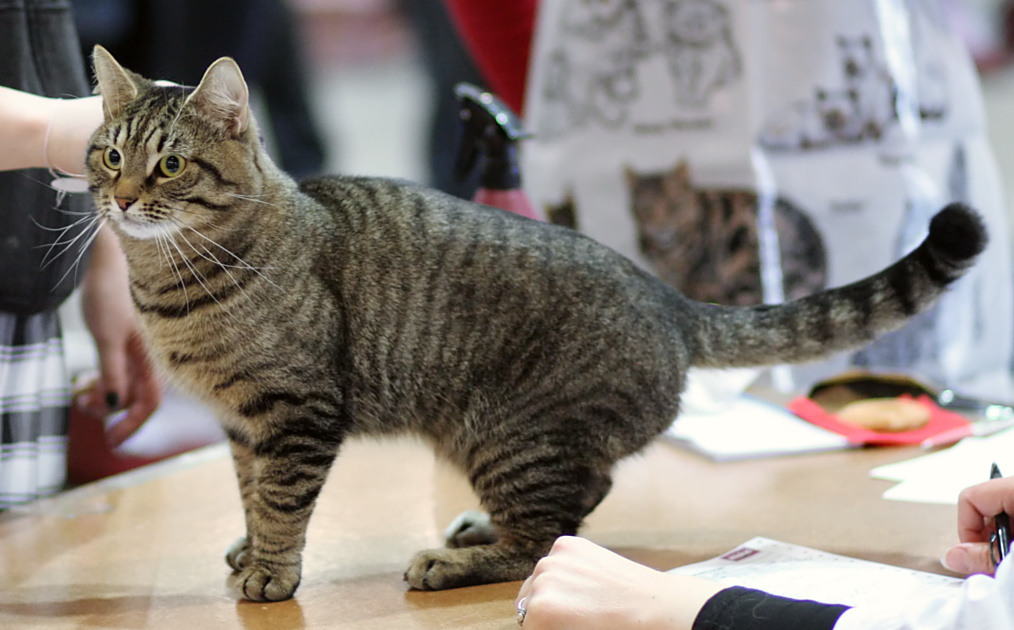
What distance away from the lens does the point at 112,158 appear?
1084mm

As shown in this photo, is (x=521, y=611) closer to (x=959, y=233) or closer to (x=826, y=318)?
(x=826, y=318)

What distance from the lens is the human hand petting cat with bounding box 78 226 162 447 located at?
61.7 inches

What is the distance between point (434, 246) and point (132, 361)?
706 mm

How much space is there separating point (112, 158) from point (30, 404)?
2.04 ft

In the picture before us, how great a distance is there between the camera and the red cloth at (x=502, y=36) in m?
2.16

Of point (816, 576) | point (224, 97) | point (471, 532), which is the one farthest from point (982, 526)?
point (224, 97)

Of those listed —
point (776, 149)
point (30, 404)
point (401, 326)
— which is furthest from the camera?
point (776, 149)

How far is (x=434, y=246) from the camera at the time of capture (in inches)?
47.4

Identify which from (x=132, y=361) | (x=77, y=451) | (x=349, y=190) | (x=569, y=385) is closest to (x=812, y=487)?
(x=569, y=385)

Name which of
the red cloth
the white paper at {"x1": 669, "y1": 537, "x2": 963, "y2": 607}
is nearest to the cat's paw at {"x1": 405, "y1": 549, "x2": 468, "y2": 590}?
the white paper at {"x1": 669, "y1": 537, "x2": 963, "y2": 607}

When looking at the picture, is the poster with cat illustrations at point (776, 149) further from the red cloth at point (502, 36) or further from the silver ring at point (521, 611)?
the silver ring at point (521, 611)

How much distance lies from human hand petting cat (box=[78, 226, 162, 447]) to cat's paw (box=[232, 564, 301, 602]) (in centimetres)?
58

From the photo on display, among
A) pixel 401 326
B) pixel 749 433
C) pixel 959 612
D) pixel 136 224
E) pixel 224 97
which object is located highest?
pixel 224 97

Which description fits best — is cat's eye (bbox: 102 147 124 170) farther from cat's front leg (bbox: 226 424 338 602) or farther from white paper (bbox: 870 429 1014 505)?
white paper (bbox: 870 429 1014 505)
